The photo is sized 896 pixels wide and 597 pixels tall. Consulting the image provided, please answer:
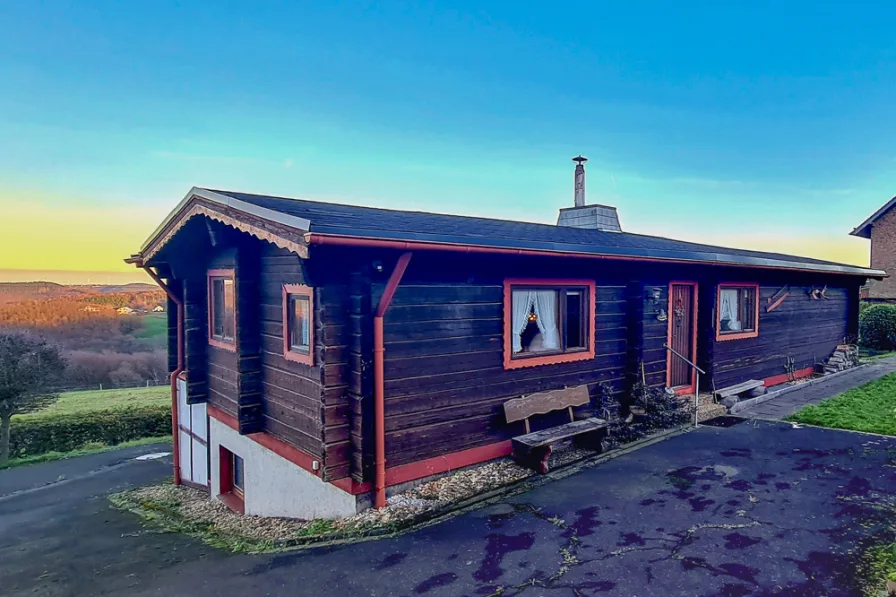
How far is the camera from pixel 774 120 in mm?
18953

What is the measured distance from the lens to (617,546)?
448 cm

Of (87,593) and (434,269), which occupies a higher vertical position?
(434,269)

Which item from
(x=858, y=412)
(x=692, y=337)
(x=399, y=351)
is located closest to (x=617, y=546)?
(x=399, y=351)

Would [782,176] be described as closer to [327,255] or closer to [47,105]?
[327,255]

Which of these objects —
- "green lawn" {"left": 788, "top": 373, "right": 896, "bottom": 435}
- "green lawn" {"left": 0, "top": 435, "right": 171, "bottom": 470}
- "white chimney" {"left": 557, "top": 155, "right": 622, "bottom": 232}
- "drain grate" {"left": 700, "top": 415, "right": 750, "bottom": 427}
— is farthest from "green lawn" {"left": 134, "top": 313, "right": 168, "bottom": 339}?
"green lawn" {"left": 788, "top": 373, "right": 896, "bottom": 435}

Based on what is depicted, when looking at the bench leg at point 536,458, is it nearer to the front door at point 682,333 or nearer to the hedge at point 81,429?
the front door at point 682,333

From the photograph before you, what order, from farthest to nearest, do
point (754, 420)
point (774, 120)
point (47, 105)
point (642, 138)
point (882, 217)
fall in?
1. point (882, 217)
2. point (642, 138)
3. point (774, 120)
4. point (47, 105)
5. point (754, 420)

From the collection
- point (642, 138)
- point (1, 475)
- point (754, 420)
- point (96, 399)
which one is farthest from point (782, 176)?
point (96, 399)

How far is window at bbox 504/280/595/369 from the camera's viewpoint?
6.79 metres

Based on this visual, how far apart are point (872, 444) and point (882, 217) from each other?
2540cm

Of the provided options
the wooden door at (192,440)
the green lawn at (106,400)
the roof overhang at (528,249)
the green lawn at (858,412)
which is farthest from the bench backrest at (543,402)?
the green lawn at (106,400)

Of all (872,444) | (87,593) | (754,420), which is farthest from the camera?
(754,420)

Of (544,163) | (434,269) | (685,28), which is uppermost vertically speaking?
(685,28)

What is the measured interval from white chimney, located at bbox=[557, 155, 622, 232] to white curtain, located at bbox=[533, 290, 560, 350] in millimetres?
5622
